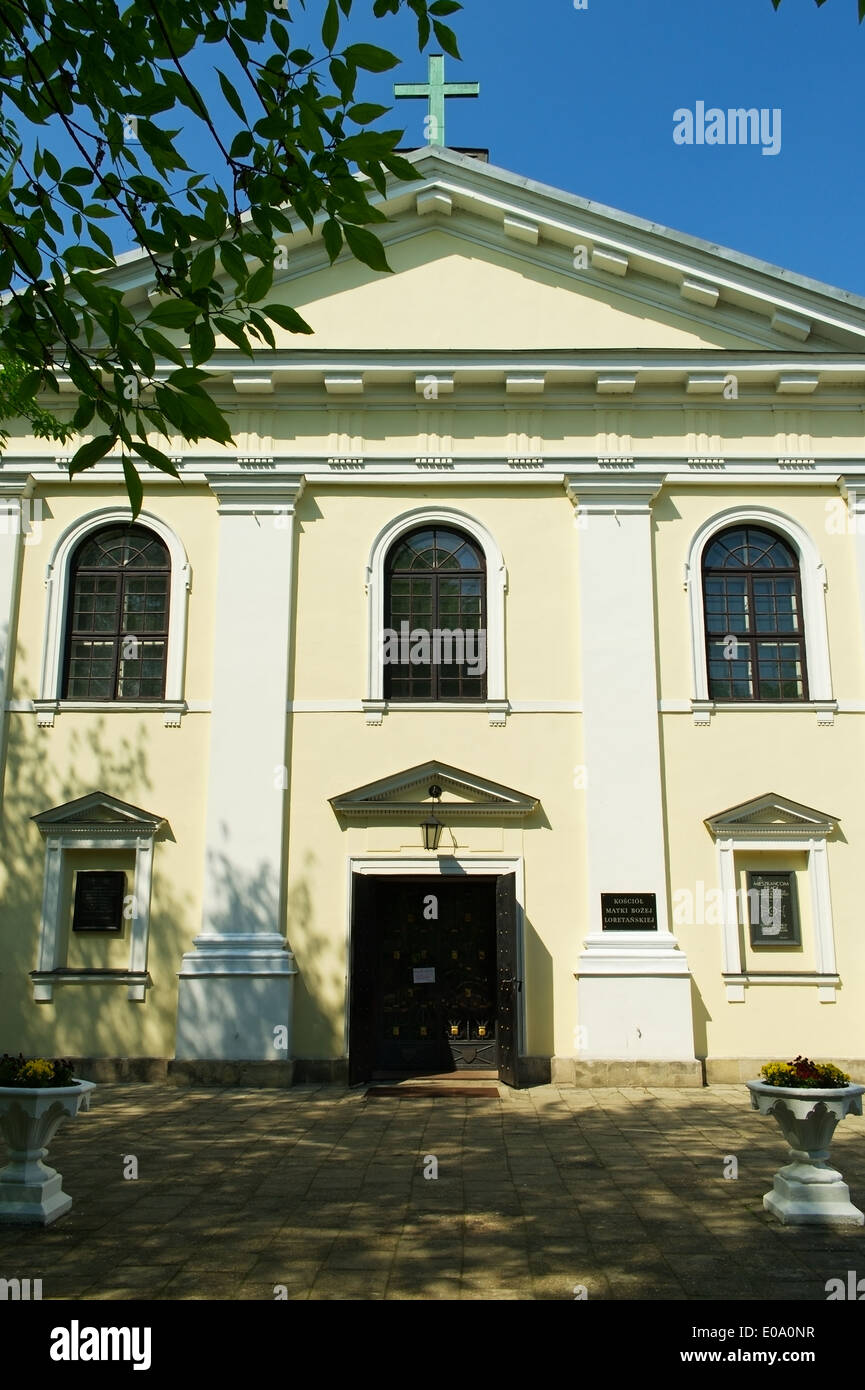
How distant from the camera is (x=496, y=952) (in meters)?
13.3

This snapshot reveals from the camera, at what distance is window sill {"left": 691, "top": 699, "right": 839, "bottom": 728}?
13.8m

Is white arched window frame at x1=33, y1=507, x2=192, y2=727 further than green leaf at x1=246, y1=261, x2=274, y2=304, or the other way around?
white arched window frame at x1=33, y1=507, x2=192, y2=727

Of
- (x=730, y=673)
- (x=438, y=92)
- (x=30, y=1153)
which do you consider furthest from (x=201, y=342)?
(x=438, y=92)

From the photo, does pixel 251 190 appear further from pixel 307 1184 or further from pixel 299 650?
pixel 299 650

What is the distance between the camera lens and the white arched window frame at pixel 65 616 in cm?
1390

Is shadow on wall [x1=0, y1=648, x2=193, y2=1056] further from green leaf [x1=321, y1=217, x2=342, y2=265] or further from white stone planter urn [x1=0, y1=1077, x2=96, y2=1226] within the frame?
green leaf [x1=321, y1=217, x2=342, y2=265]

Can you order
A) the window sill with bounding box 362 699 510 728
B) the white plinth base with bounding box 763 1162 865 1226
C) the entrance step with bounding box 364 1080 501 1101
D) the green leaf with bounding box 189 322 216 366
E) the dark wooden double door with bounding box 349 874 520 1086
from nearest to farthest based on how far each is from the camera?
1. the green leaf with bounding box 189 322 216 366
2. the white plinth base with bounding box 763 1162 865 1226
3. the entrance step with bounding box 364 1080 501 1101
4. the dark wooden double door with bounding box 349 874 520 1086
5. the window sill with bounding box 362 699 510 728

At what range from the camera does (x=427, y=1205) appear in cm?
768

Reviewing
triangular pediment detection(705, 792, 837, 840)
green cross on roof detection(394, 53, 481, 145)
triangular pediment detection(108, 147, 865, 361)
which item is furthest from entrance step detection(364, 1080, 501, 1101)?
green cross on roof detection(394, 53, 481, 145)

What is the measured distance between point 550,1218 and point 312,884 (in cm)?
667

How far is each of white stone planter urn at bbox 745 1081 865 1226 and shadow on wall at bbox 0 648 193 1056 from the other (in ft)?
25.8

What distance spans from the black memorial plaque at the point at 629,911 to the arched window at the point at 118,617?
6.11 meters

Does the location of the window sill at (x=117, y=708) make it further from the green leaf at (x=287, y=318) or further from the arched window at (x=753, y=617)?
the green leaf at (x=287, y=318)

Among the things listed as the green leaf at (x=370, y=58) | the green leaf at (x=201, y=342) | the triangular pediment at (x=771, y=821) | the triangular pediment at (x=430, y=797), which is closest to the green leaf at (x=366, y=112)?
the green leaf at (x=370, y=58)
